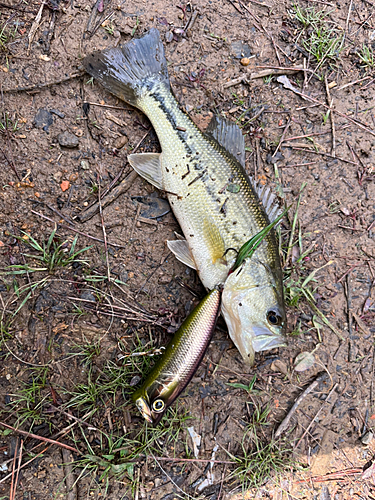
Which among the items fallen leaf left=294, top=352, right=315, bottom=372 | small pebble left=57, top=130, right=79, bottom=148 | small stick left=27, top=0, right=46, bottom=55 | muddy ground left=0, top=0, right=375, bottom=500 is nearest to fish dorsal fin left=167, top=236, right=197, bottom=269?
muddy ground left=0, top=0, right=375, bottom=500

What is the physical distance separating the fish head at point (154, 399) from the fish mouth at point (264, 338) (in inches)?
34.7

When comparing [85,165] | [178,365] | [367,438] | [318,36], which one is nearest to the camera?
[178,365]

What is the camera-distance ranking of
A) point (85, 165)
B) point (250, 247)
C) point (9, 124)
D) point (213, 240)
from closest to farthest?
point (250, 247)
point (213, 240)
point (9, 124)
point (85, 165)

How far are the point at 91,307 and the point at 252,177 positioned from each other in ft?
7.17

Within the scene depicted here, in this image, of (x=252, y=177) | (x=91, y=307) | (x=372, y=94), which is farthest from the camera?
(x=372, y=94)

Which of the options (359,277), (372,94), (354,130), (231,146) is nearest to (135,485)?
(359,277)

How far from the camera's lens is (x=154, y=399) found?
281cm

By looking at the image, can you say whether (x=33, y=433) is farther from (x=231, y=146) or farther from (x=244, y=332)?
(x=231, y=146)

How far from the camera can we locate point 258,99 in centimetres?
390

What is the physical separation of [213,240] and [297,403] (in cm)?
193

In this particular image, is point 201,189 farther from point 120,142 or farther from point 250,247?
point 120,142

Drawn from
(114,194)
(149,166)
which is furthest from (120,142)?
(114,194)

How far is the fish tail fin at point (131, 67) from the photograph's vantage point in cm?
345

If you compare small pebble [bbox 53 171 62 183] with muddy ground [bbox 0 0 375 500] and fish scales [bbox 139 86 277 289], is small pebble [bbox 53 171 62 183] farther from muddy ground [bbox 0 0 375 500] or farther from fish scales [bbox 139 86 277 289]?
fish scales [bbox 139 86 277 289]
